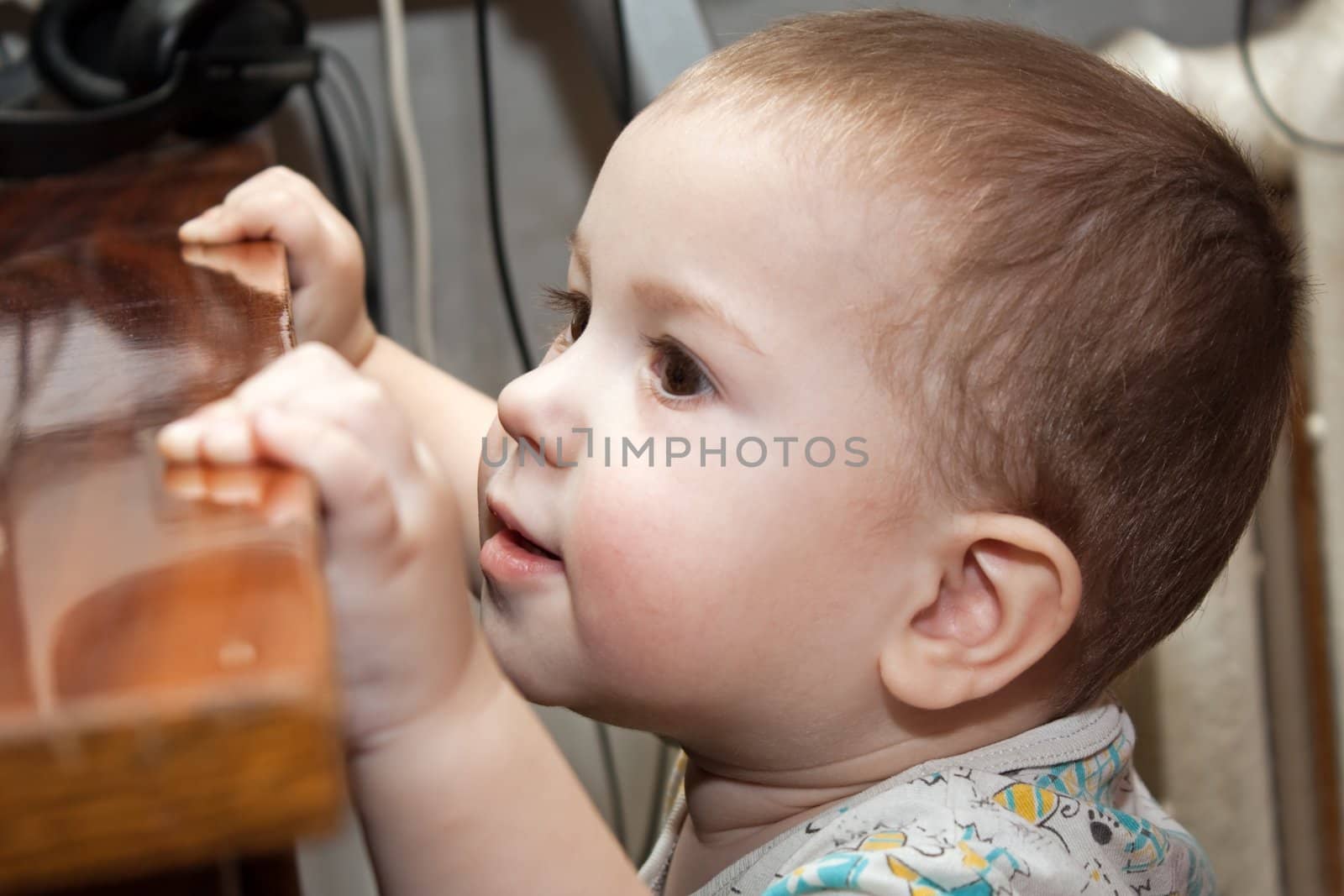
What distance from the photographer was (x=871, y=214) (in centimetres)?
60

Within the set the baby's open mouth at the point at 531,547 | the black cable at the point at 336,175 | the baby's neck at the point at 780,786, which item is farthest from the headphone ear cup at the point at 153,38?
the baby's neck at the point at 780,786

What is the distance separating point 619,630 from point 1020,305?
9.7 inches

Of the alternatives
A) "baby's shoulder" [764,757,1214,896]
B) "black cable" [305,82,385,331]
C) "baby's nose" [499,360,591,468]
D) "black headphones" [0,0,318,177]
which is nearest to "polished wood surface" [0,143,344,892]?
"baby's nose" [499,360,591,468]

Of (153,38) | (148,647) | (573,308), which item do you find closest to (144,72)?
(153,38)

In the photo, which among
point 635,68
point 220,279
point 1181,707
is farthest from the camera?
point 1181,707

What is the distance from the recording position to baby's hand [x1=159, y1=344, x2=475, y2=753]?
13.6 inches

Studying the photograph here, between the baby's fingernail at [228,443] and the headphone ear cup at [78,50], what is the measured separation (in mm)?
714

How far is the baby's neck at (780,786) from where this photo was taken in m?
0.68

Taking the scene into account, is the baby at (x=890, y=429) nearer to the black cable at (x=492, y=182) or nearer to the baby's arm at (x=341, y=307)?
the baby's arm at (x=341, y=307)

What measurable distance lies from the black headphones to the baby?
0.97 feet

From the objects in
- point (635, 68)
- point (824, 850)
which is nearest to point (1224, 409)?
point (824, 850)

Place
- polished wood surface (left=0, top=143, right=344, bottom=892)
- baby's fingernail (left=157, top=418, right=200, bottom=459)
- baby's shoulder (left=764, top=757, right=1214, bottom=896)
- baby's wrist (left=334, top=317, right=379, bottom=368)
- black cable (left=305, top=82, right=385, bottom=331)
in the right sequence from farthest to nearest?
black cable (left=305, top=82, right=385, bottom=331) < baby's wrist (left=334, top=317, right=379, bottom=368) < baby's shoulder (left=764, top=757, right=1214, bottom=896) < baby's fingernail (left=157, top=418, right=200, bottom=459) < polished wood surface (left=0, top=143, right=344, bottom=892)

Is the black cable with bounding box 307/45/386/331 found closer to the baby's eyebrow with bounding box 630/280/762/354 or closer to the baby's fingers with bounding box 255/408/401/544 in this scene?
the baby's eyebrow with bounding box 630/280/762/354

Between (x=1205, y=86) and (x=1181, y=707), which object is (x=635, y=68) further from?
(x=1181, y=707)
